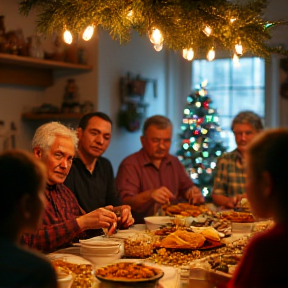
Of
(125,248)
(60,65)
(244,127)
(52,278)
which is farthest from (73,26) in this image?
(60,65)

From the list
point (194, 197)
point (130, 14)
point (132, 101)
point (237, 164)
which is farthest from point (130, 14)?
point (132, 101)

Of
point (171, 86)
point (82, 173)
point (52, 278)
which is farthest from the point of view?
point (171, 86)

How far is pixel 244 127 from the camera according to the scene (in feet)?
12.5

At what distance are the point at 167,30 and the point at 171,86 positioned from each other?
3.69 metres

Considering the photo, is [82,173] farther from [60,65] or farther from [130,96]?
[130,96]

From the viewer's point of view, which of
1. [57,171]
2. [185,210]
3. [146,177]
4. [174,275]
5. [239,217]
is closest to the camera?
[174,275]

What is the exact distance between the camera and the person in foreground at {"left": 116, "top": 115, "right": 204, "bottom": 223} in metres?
3.57

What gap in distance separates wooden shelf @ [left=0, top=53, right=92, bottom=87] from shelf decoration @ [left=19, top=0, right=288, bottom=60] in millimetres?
2377

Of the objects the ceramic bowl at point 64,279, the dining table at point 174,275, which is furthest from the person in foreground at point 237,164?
the ceramic bowl at point 64,279

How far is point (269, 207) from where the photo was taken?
1127mm

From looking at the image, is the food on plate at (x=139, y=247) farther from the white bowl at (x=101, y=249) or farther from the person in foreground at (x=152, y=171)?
the person in foreground at (x=152, y=171)

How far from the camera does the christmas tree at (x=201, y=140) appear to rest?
5125mm

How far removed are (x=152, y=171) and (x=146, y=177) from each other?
0.08 meters

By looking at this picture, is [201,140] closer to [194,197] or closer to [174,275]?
[194,197]
